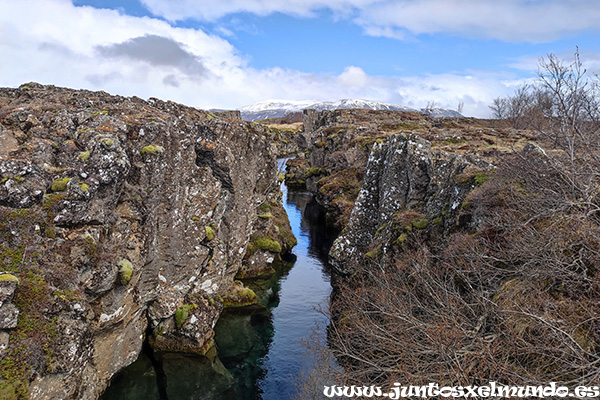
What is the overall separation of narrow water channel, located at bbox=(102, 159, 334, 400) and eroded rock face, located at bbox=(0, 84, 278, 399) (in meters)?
1.66

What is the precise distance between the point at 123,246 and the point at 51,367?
23.7 feet

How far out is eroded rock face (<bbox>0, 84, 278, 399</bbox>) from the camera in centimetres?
1802

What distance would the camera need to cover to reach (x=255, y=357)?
97.2 ft

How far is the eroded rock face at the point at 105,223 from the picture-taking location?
18016mm

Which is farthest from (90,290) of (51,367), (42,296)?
(51,367)

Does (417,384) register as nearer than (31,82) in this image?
Yes

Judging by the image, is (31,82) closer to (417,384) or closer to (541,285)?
(417,384)

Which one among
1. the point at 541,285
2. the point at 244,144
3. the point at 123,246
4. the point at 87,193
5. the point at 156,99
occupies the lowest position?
the point at 123,246

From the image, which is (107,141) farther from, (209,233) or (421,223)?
(421,223)

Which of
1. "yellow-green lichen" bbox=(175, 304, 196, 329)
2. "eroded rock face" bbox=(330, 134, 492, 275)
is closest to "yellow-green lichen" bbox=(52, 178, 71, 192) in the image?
"yellow-green lichen" bbox=(175, 304, 196, 329)

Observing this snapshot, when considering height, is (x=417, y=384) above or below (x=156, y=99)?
below

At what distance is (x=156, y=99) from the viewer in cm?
3378

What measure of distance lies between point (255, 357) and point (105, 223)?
611 inches

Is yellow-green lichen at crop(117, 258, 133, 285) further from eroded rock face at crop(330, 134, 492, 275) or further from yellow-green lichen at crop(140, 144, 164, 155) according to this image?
eroded rock face at crop(330, 134, 492, 275)
